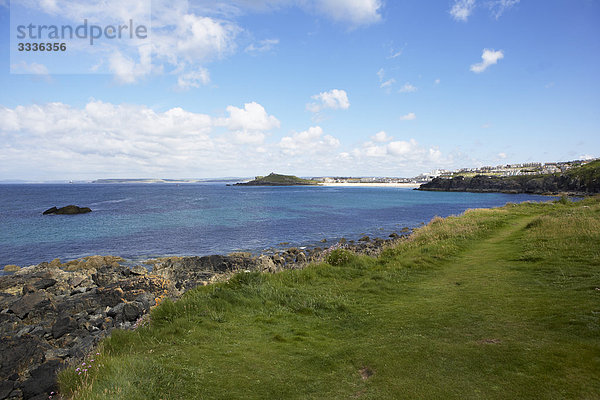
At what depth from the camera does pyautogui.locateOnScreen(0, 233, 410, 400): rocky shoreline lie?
10.3 metres

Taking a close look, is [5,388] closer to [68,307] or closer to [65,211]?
[68,307]

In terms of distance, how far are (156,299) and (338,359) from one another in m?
11.9

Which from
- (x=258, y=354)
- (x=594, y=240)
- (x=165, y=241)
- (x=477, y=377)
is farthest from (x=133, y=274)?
(x=594, y=240)

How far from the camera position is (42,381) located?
9062 millimetres

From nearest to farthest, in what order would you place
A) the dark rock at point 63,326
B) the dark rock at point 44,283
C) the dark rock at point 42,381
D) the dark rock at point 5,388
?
the dark rock at point 42,381 → the dark rock at point 5,388 → the dark rock at point 63,326 → the dark rock at point 44,283

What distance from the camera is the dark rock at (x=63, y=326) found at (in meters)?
14.1

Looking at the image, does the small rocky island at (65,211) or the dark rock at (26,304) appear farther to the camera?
the small rocky island at (65,211)

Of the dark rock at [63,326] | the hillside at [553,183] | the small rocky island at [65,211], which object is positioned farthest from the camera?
the hillside at [553,183]

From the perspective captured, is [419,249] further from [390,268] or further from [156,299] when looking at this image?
[156,299]

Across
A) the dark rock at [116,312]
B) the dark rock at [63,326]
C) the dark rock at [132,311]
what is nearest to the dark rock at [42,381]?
the dark rock at [63,326]

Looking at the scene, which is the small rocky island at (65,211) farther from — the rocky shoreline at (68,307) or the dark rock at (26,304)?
the dark rock at (26,304)

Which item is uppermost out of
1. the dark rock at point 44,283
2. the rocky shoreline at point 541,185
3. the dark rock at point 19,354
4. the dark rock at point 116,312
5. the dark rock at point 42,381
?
the rocky shoreline at point 541,185

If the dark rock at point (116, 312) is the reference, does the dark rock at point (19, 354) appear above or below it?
above

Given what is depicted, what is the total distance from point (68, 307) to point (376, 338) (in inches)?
699
